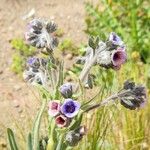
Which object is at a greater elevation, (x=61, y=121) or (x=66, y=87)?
(x=66, y=87)

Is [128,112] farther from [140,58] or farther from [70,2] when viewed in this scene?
[70,2]

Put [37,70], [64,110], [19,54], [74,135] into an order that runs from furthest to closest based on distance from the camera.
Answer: [19,54], [37,70], [74,135], [64,110]

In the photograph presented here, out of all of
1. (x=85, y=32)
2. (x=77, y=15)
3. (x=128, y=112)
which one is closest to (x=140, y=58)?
(x=85, y=32)

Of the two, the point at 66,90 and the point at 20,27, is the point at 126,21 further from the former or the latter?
the point at 66,90

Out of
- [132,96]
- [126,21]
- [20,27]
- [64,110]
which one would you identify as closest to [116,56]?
[132,96]

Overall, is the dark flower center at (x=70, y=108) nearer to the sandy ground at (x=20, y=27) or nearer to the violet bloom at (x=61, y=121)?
the violet bloom at (x=61, y=121)

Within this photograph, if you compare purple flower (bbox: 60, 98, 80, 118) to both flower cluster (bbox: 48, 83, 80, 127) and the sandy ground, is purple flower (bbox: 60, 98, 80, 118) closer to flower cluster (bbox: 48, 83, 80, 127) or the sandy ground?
flower cluster (bbox: 48, 83, 80, 127)
